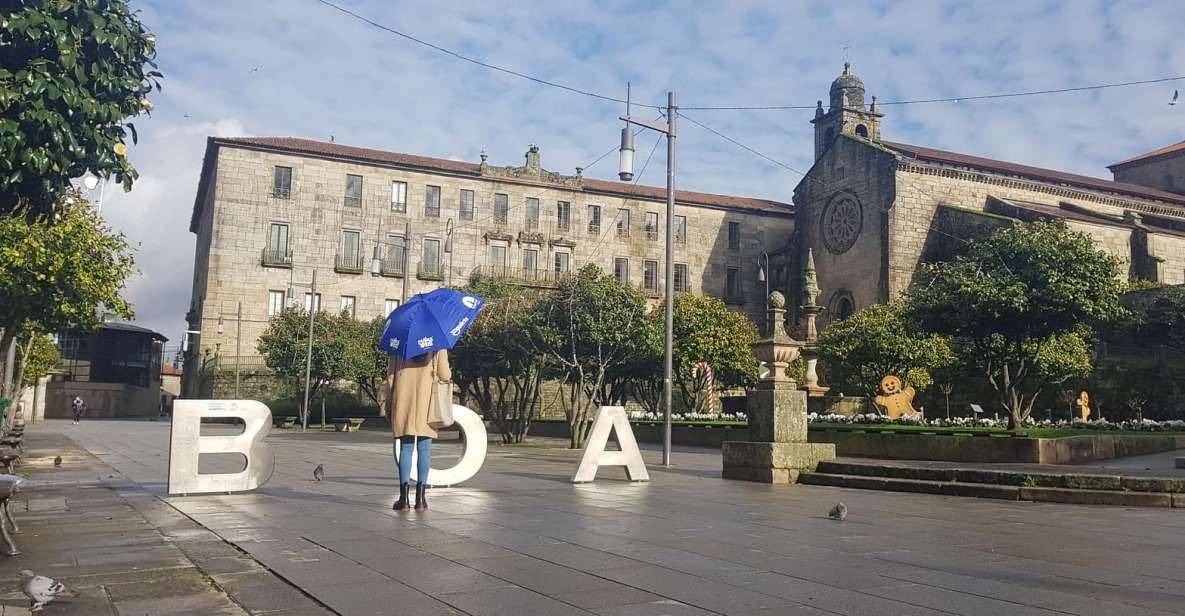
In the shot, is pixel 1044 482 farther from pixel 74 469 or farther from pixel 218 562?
pixel 74 469

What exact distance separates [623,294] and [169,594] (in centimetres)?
2207

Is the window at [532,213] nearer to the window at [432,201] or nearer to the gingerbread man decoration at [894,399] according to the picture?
the window at [432,201]

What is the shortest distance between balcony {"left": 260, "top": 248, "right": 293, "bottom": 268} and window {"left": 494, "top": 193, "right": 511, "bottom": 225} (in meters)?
12.9

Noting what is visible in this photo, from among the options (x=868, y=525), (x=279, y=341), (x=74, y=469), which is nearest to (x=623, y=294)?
(x=74, y=469)

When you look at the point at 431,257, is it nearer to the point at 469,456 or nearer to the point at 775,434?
the point at 775,434

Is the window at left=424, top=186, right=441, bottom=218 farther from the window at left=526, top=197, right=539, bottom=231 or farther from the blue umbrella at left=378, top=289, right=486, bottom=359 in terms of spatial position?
the blue umbrella at left=378, top=289, right=486, bottom=359

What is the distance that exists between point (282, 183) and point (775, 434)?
46.3 metres

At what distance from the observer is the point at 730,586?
5.17 metres

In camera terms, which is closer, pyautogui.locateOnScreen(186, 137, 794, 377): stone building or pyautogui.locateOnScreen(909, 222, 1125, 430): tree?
pyautogui.locateOnScreen(909, 222, 1125, 430): tree

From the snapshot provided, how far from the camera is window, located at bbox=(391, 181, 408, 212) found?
185ft

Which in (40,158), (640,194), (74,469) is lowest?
(74,469)

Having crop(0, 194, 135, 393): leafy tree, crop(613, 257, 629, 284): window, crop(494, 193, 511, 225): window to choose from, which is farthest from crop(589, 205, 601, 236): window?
crop(0, 194, 135, 393): leafy tree

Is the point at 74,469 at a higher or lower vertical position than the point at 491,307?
lower

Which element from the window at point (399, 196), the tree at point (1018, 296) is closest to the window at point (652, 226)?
the window at point (399, 196)
